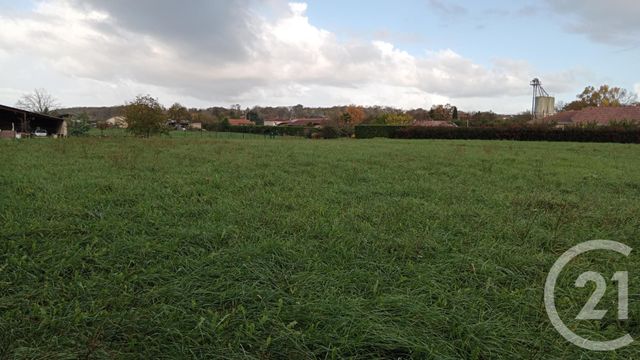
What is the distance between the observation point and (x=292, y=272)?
110 inches

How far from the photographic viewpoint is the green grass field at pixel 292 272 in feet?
6.64

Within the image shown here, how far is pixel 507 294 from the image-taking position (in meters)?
2.50

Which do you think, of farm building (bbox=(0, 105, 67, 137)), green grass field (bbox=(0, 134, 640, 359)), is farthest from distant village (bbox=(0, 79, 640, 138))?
green grass field (bbox=(0, 134, 640, 359))

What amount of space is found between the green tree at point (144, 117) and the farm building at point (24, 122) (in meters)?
8.19

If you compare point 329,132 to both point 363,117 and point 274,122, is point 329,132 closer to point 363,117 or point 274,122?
point 363,117

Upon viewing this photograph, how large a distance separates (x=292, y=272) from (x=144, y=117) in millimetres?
31363

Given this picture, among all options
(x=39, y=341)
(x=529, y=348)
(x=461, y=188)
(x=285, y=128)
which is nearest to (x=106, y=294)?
(x=39, y=341)

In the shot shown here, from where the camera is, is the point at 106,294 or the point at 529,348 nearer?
the point at 529,348

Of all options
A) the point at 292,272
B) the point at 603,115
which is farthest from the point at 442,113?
the point at 292,272

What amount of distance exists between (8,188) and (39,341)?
434 centimetres

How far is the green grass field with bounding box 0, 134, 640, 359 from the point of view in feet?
6.64

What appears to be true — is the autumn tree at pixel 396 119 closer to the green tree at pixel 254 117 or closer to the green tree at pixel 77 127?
the green tree at pixel 77 127

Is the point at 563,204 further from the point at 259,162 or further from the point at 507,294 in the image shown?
the point at 259,162

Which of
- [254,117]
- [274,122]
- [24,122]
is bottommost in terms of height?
[24,122]
